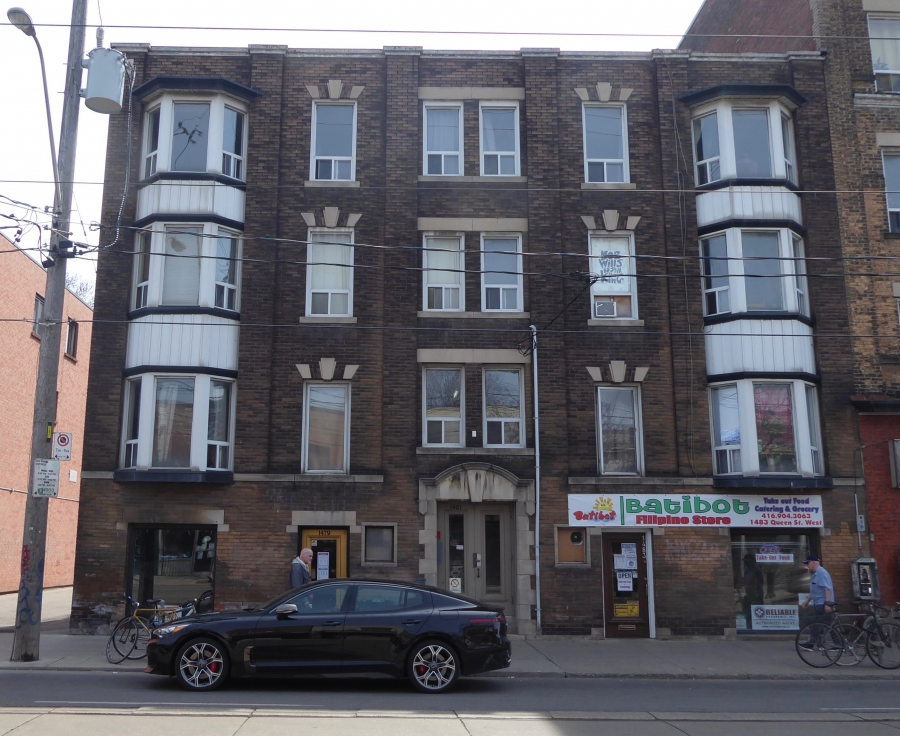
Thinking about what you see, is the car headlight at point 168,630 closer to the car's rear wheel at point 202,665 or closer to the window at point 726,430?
the car's rear wheel at point 202,665

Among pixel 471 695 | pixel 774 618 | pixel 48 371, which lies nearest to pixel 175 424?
pixel 48 371

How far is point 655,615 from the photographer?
17828 mm

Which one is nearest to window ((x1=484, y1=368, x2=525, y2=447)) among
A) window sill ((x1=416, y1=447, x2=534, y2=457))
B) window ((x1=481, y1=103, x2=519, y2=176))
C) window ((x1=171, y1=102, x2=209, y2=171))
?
window sill ((x1=416, y1=447, x2=534, y2=457))

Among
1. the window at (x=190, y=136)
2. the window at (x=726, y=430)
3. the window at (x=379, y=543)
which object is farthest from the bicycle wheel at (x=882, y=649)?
the window at (x=190, y=136)

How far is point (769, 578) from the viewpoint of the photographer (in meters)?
18.2

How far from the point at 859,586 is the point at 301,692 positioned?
11975 mm

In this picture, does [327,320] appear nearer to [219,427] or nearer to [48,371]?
[219,427]

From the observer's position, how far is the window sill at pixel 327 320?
1878cm

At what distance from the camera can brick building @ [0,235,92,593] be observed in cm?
2622

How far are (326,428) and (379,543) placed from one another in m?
2.67

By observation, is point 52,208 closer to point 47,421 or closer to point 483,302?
point 47,421

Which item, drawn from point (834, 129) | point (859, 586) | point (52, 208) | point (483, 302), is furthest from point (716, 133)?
point (52, 208)

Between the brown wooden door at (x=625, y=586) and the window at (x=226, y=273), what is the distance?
936 centimetres

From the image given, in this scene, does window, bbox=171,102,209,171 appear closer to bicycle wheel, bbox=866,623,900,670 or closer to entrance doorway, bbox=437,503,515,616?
entrance doorway, bbox=437,503,515,616
